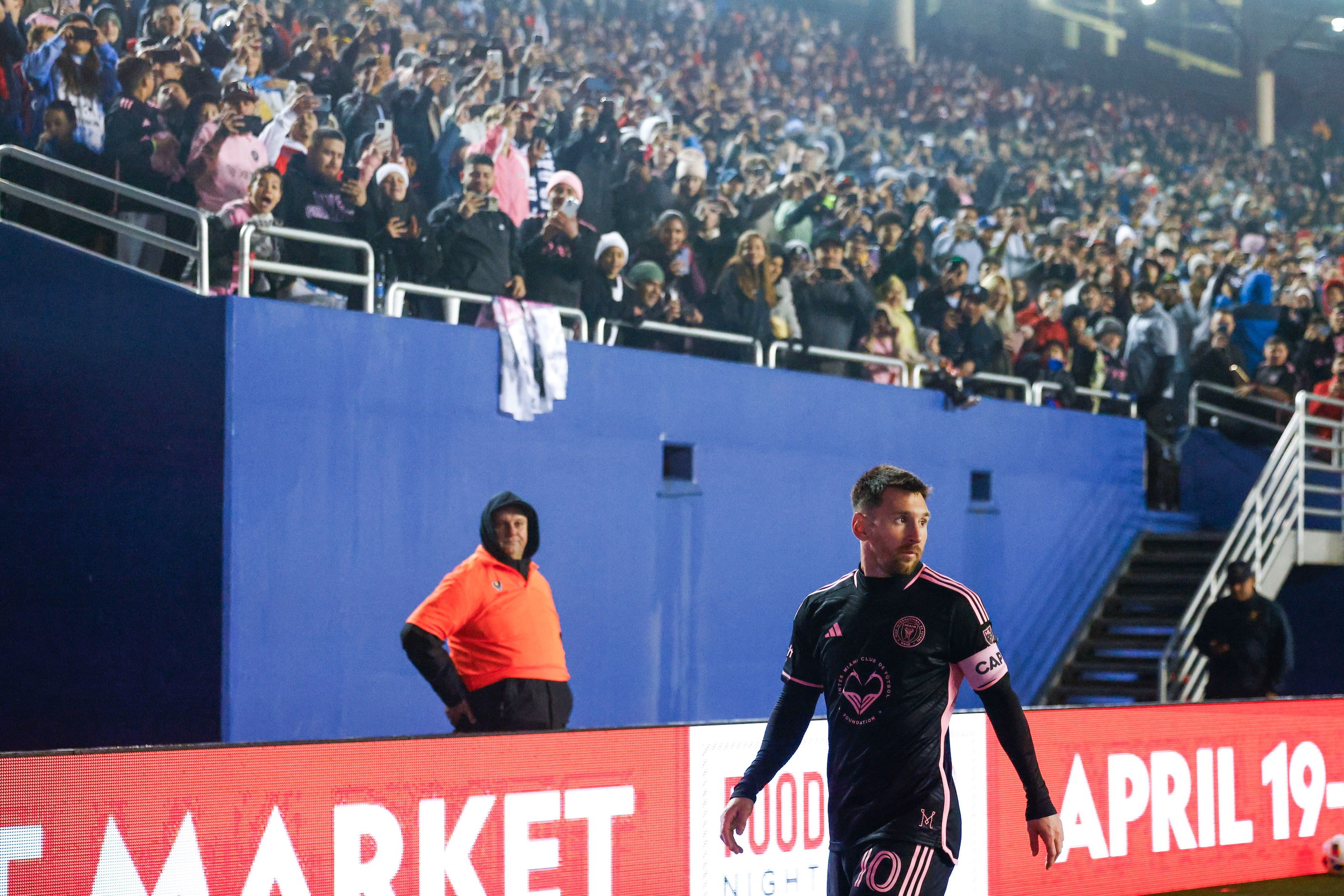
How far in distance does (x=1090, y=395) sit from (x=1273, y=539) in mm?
2270

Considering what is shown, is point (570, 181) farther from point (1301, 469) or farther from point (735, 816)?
point (735, 816)

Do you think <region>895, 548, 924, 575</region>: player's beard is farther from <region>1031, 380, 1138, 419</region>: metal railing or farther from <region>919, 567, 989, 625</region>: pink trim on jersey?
<region>1031, 380, 1138, 419</region>: metal railing

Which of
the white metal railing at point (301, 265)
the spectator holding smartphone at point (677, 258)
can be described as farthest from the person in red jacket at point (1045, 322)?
the white metal railing at point (301, 265)

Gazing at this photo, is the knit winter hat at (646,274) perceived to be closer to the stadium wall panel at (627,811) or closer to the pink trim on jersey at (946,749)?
the stadium wall panel at (627,811)

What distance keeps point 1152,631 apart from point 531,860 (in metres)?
10.1

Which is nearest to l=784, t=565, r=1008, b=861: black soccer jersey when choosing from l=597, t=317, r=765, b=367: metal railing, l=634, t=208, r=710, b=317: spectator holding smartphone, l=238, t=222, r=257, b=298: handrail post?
l=238, t=222, r=257, b=298: handrail post

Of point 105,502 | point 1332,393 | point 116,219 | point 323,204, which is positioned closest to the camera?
point 105,502

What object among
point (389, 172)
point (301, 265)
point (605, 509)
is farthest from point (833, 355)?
point (301, 265)

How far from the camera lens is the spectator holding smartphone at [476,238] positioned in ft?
34.4

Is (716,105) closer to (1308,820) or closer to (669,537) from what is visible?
(669,537)

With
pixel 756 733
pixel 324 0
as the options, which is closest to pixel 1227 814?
pixel 756 733

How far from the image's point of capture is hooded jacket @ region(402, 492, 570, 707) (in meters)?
7.19

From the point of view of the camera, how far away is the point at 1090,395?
15.5 metres

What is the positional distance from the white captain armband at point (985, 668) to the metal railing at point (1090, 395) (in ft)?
36.1
